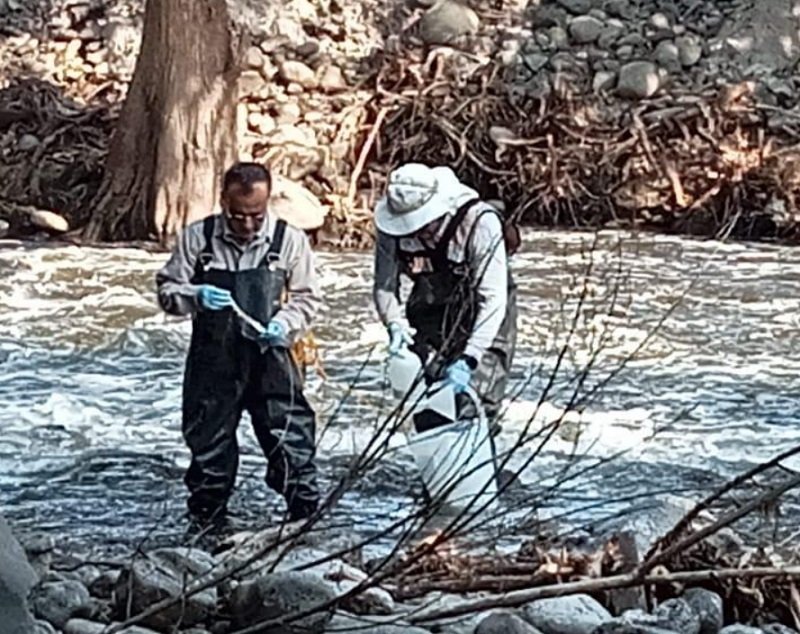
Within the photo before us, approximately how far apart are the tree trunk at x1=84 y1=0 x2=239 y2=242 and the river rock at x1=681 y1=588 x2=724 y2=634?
9.58m

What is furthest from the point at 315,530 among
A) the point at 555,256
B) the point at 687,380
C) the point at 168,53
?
the point at 168,53

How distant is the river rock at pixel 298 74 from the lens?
16484 mm

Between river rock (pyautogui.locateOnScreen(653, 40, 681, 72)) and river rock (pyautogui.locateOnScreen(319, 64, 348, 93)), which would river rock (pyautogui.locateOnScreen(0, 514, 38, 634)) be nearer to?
river rock (pyautogui.locateOnScreen(319, 64, 348, 93))

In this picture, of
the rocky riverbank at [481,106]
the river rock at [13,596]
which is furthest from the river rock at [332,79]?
the river rock at [13,596]

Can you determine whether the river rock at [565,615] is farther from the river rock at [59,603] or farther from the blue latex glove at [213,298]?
the blue latex glove at [213,298]

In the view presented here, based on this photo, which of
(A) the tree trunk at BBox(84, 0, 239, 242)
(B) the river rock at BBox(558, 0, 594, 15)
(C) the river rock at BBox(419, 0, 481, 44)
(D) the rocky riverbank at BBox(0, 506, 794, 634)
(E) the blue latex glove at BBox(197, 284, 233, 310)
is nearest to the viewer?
(D) the rocky riverbank at BBox(0, 506, 794, 634)

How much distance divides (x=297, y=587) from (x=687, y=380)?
556cm

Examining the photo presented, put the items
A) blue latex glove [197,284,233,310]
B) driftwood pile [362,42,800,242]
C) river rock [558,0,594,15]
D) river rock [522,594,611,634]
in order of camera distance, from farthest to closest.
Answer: river rock [558,0,594,15]
driftwood pile [362,42,800,242]
blue latex glove [197,284,233,310]
river rock [522,594,611,634]

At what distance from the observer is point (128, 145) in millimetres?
14773

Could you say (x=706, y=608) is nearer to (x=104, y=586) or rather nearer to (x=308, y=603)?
(x=308, y=603)

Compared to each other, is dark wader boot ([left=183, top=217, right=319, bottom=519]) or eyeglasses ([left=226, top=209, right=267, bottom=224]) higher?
eyeglasses ([left=226, top=209, right=267, bottom=224])

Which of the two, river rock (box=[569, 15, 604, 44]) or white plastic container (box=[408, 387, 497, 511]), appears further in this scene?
river rock (box=[569, 15, 604, 44])

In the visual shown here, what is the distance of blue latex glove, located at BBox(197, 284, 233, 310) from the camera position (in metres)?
6.03

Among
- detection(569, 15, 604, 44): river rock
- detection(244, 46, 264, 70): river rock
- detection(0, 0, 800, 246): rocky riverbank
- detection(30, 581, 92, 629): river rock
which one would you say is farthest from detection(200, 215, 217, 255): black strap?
detection(569, 15, 604, 44): river rock
